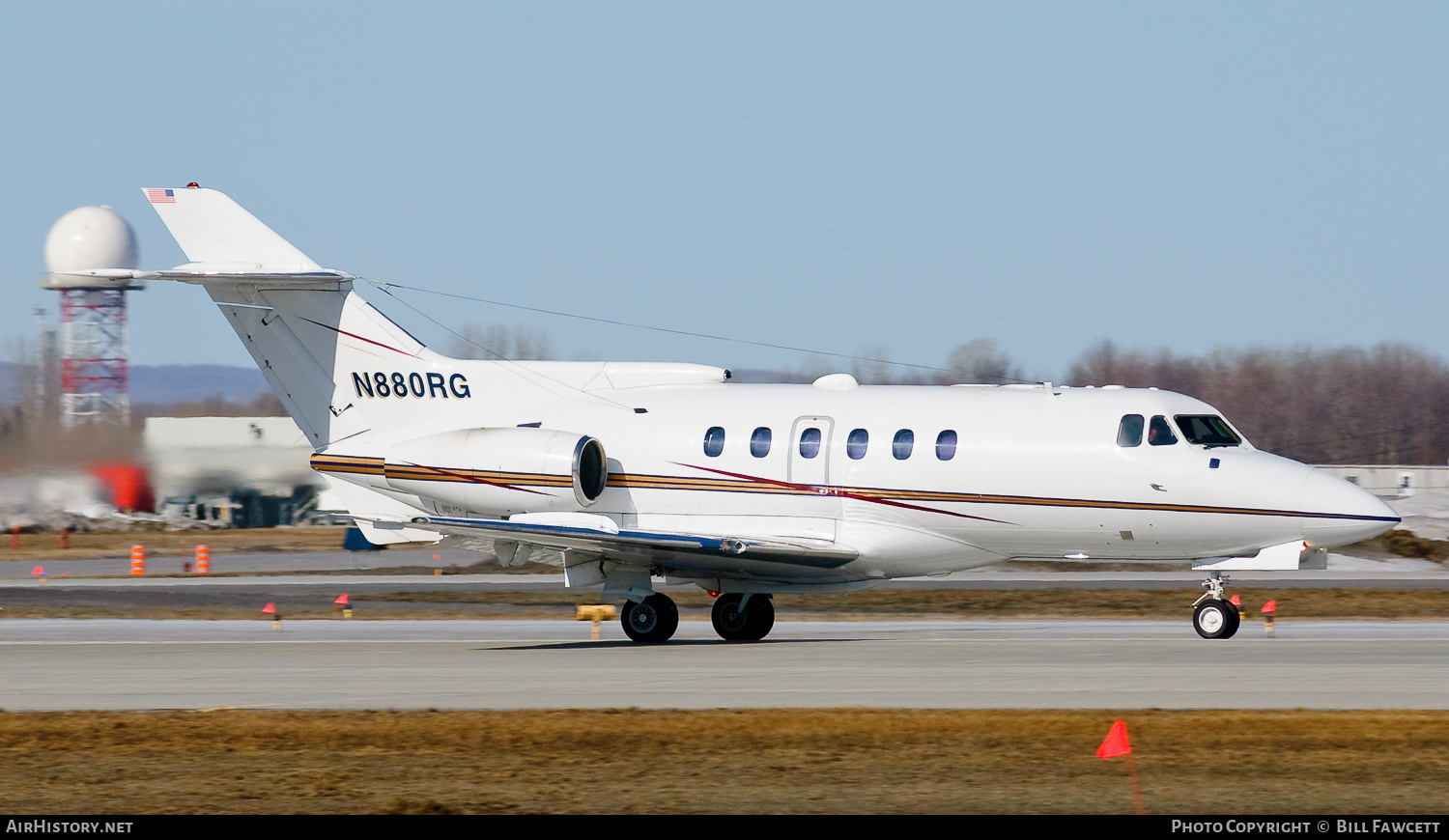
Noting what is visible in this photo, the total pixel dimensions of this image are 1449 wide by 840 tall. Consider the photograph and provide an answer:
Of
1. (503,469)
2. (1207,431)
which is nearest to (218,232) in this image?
(503,469)

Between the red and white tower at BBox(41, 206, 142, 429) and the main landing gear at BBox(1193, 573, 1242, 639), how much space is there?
4871 cm

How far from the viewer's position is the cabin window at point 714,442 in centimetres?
2434

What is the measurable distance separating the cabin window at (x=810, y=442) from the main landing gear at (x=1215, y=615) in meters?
5.53

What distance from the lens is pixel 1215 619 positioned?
22500mm

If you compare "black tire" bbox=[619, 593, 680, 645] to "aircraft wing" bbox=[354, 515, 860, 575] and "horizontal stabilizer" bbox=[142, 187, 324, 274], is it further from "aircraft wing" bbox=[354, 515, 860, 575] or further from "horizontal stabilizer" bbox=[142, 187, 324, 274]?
"horizontal stabilizer" bbox=[142, 187, 324, 274]

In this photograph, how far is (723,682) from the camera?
18000 mm

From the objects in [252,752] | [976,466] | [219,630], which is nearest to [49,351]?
[219,630]

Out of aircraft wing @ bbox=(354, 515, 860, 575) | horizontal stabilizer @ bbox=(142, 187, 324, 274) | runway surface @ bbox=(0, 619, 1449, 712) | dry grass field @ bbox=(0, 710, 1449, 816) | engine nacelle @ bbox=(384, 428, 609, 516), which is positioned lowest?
dry grass field @ bbox=(0, 710, 1449, 816)

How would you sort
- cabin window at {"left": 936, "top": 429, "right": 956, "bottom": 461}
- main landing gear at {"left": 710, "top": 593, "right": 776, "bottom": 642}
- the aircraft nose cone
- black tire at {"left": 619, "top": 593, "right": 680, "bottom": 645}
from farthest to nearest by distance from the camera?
1. main landing gear at {"left": 710, "top": 593, "right": 776, "bottom": 642}
2. black tire at {"left": 619, "top": 593, "right": 680, "bottom": 645}
3. cabin window at {"left": 936, "top": 429, "right": 956, "bottom": 461}
4. the aircraft nose cone

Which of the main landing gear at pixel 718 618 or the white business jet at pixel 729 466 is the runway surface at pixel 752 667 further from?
the white business jet at pixel 729 466

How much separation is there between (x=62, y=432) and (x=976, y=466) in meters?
24.5

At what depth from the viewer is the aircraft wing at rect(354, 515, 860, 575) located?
22719mm

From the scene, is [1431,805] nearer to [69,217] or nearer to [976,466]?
[976,466]

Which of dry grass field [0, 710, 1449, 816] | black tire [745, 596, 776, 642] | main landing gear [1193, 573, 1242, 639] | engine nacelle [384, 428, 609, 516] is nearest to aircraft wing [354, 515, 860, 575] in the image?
engine nacelle [384, 428, 609, 516]
